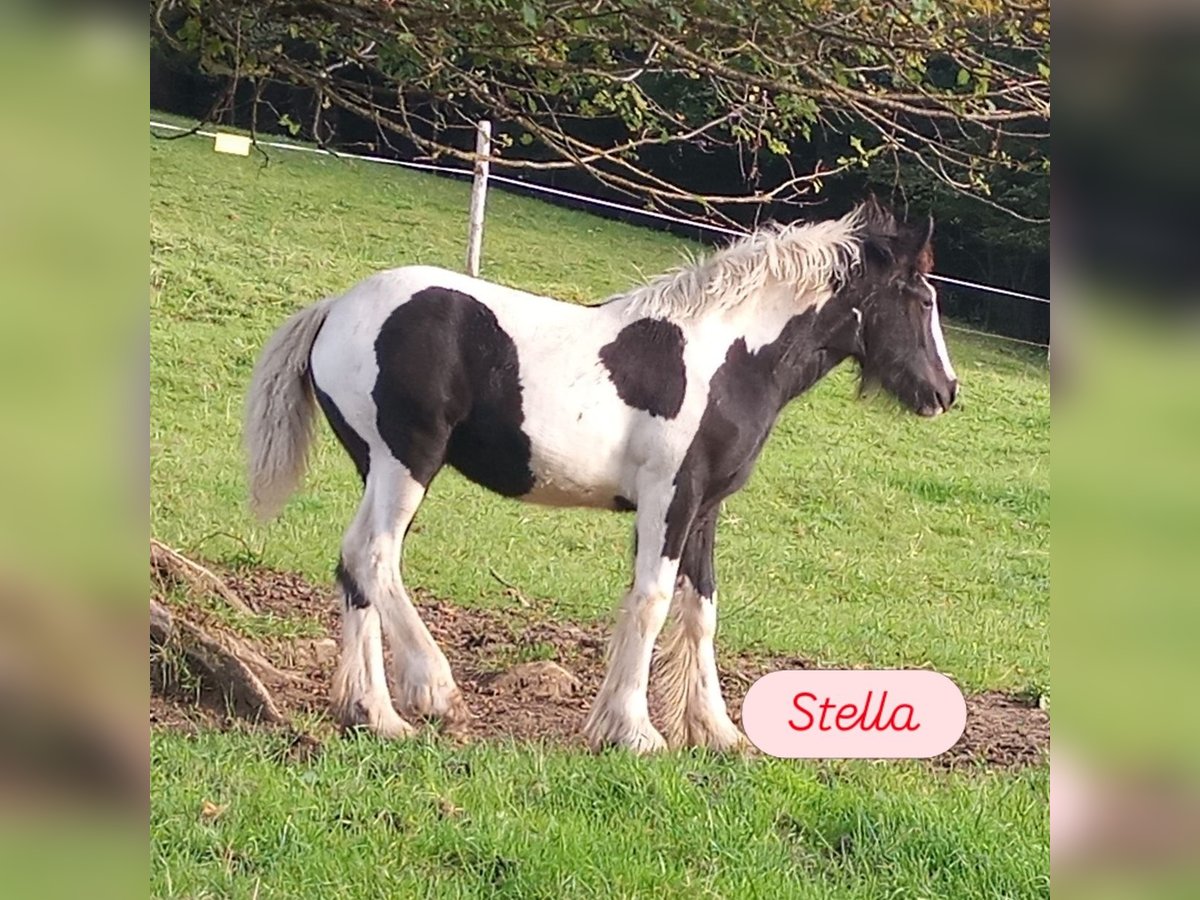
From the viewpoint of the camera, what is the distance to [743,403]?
3139 mm

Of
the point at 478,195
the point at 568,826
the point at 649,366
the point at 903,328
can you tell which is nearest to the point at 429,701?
the point at 568,826

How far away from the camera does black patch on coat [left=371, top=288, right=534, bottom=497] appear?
3.03 m

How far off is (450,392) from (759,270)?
2.63 feet

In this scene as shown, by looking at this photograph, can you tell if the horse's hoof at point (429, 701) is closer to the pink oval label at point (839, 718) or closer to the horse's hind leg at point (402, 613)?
the horse's hind leg at point (402, 613)

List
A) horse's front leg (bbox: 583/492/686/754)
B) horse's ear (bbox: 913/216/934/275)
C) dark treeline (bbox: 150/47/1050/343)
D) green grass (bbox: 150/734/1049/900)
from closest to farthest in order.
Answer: green grass (bbox: 150/734/1049/900) < dark treeline (bbox: 150/47/1050/343) < horse's front leg (bbox: 583/492/686/754) < horse's ear (bbox: 913/216/934/275)

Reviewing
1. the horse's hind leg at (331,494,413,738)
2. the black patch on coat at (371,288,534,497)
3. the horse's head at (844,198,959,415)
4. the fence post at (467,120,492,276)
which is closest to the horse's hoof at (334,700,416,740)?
the horse's hind leg at (331,494,413,738)

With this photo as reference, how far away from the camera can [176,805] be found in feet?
9.32

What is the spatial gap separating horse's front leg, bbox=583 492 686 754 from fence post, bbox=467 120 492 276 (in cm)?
72

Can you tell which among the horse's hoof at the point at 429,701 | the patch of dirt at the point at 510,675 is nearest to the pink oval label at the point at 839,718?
the patch of dirt at the point at 510,675

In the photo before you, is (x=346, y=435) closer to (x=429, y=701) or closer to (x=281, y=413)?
(x=281, y=413)

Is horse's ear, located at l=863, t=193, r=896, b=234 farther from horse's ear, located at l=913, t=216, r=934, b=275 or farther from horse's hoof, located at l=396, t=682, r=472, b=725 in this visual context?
horse's hoof, located at l=396, t=682, r=472, b=725

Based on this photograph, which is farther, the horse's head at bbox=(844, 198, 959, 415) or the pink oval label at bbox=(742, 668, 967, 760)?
the horse's head at bbox=(844, 198, 959, 415)

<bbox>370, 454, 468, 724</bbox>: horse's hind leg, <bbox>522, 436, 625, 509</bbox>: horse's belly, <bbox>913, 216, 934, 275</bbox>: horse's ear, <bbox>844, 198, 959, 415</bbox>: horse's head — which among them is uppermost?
<bbox>913, 216, 934, 275</bbox>: horse's ear
